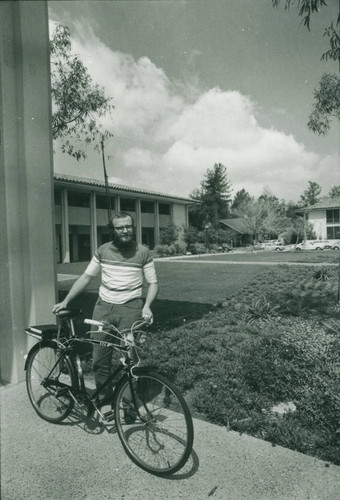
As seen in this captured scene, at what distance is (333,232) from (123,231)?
29009 mm

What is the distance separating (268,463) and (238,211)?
176ft

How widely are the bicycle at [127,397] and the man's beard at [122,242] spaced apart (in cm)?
64

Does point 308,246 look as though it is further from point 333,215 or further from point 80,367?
point 80,367

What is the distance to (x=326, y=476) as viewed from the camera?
2.24 meters

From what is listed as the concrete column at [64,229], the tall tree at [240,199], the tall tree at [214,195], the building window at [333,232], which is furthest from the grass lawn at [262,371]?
the tall tree at [240,199]

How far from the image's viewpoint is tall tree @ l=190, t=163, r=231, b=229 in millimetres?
46197

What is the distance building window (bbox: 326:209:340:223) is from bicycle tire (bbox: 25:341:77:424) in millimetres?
29100

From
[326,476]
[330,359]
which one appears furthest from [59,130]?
[326,476]

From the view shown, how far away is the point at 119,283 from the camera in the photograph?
3.10 m

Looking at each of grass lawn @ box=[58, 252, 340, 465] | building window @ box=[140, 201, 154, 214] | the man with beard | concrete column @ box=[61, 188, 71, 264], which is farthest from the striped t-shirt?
building window @ box=[140, 201, 154, 214]

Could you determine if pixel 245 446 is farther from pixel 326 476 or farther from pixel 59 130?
pixel 59 130

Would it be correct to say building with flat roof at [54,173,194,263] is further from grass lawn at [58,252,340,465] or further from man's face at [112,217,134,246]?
man's face at [112,217,134,246]

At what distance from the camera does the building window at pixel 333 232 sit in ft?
90.7

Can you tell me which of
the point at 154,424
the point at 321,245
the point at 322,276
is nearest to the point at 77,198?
the point at 322,276
